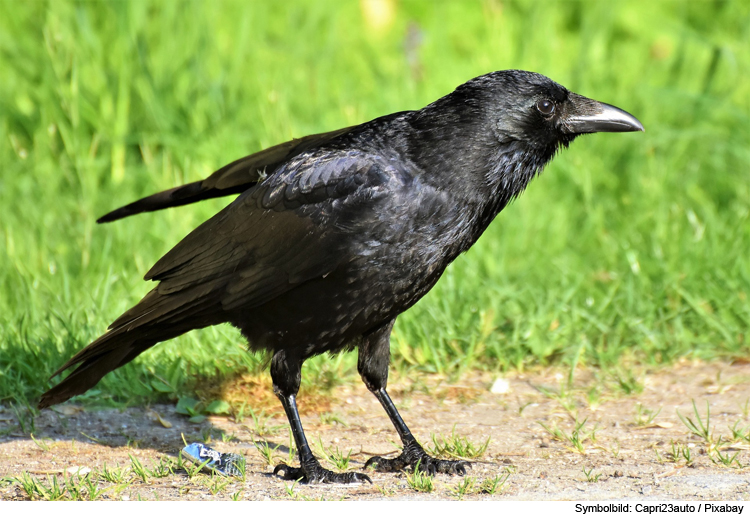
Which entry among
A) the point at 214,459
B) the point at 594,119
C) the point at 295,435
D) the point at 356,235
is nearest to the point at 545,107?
the point at 594,119

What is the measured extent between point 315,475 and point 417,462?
377 millimetres

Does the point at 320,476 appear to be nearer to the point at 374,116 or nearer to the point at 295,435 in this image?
the point at 295,435

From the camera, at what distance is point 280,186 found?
11.8 ft

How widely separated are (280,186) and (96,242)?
7.65 feet

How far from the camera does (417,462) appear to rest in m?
3.54

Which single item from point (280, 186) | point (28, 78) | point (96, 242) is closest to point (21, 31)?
point (28, 78)

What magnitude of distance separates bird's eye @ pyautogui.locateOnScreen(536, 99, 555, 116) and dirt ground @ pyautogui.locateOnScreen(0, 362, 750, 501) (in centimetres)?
122

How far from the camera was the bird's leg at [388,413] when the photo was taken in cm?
355

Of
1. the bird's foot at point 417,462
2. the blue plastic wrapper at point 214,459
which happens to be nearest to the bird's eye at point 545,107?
the bird's foot at point 417,462

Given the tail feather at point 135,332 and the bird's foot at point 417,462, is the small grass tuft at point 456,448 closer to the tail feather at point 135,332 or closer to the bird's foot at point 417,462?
the bird's foot at point 417,462

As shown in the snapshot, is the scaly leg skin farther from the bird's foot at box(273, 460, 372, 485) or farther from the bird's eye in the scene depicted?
the bird's eye

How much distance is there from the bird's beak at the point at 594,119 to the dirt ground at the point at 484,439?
1169 mm

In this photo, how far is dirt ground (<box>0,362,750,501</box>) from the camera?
10.8 feet

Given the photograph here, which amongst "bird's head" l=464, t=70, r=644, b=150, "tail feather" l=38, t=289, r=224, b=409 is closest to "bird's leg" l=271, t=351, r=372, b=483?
"tail feather" l=38, t=289, r=224, b=409
